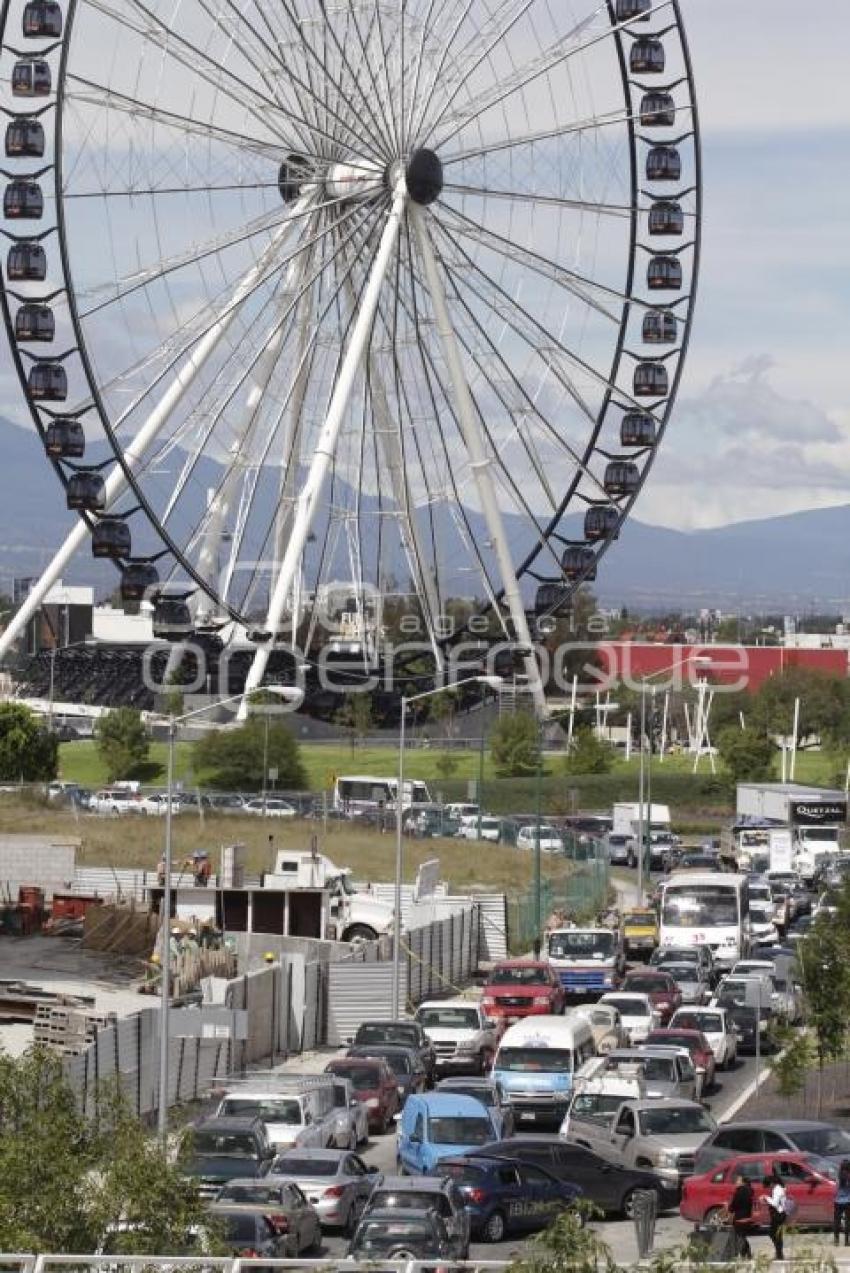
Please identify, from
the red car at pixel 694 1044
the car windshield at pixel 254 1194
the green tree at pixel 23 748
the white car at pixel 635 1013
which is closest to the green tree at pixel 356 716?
the green tree at pixel 23 748

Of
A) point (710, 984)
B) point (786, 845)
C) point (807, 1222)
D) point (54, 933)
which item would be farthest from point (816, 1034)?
point (786, 845)

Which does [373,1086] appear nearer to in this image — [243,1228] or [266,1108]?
[266,1108]

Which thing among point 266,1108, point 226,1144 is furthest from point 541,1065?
point 226,1144

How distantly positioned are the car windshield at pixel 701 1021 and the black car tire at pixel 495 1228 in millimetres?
18716

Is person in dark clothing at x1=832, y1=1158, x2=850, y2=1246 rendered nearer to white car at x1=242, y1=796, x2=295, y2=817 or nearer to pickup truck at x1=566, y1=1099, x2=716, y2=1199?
pickup truck at x1=566, y1=1099, x2=716, y2=1199

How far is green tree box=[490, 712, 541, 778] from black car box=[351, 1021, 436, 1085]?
99347 mm

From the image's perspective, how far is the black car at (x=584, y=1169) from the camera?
37562 millimetres

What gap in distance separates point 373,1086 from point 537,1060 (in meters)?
2.75

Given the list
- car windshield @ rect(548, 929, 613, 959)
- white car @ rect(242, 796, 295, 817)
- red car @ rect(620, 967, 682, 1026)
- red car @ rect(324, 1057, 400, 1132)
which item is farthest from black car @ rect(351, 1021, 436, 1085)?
white car @ rect(242, 796, 295, 817)

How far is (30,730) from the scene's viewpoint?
5133 inches

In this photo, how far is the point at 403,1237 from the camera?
31609mm

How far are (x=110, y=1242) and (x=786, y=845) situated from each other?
83.0 meters

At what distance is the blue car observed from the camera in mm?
35750

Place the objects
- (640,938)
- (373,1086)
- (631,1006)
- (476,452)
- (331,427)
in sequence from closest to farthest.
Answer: (373,1086) → (631,1006) → (640,938) → (331,427) → (476,452)
